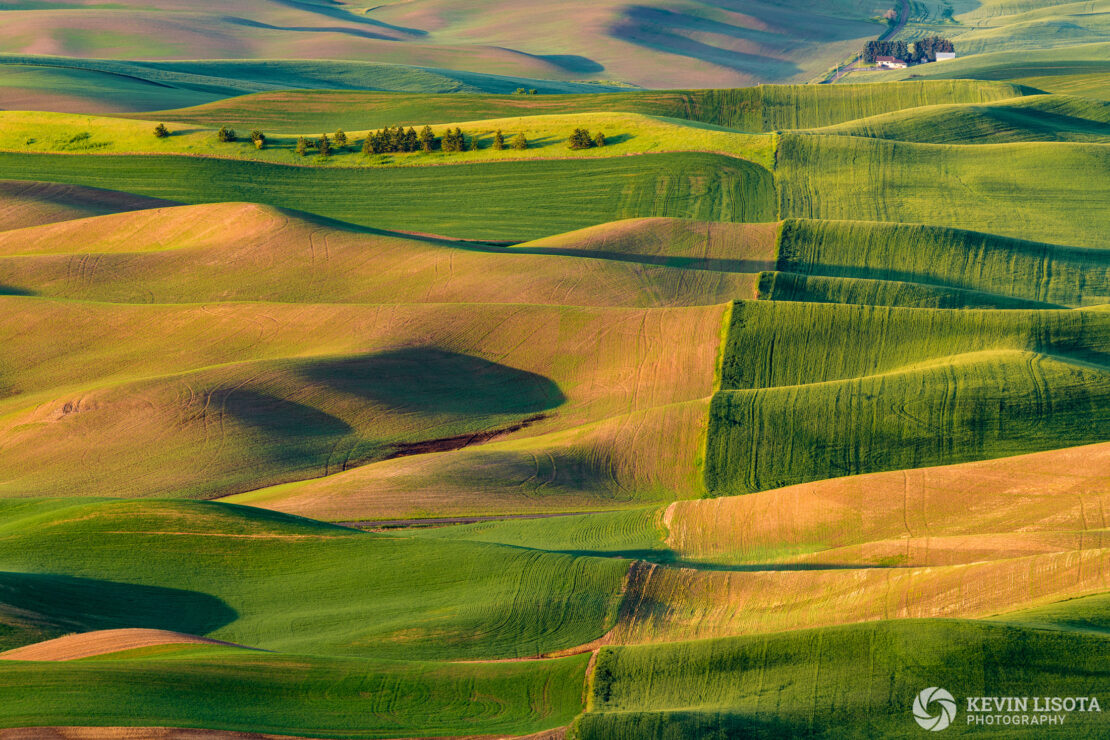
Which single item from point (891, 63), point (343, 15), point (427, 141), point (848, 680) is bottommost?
point (848, 680)

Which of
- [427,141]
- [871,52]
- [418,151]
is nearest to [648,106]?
[427,141]

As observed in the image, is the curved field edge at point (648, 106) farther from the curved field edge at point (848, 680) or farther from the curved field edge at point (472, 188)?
the curved field edge at point (848, 680)

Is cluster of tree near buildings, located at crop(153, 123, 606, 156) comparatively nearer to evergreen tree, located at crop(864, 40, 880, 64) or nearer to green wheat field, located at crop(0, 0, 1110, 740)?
green wheat field, located at crop(0, 0, 1110, 740)

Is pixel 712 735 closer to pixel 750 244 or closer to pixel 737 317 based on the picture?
pixel 737 317

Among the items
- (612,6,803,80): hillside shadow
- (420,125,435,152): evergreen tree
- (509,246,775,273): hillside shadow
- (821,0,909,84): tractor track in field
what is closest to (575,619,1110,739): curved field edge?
(509,246,775,273): hillside shadow

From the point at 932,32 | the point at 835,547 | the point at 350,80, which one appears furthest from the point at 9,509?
the point at 932,32

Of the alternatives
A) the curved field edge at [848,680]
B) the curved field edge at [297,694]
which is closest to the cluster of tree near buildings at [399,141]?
the curved field edge at [297,694]

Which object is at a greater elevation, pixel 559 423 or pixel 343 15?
pixel 343 15

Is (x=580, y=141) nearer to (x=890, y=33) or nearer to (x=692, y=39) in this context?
(x=692, y=39)
